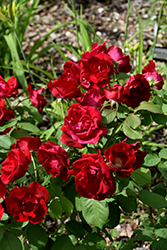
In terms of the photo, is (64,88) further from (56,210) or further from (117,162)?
(56,210)

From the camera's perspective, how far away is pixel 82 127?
640mm

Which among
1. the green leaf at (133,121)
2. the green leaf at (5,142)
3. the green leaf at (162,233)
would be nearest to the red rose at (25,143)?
the green leaf at (5,142)

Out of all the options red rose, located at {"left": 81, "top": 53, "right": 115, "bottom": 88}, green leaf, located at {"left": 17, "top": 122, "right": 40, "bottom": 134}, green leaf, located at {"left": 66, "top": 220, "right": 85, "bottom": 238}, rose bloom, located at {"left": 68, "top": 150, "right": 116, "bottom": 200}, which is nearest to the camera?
rose bloom, located at {"left": 68, "top": 150, "right": 116, "bottom": 200}

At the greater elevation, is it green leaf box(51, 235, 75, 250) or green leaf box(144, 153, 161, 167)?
green leaf box(144, 153, 161, 167)

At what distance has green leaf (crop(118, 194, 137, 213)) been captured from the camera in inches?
31.8

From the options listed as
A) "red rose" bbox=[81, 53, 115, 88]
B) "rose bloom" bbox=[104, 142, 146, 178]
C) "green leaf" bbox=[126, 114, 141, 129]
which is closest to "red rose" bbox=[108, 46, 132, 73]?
"red rose" bbox=[81, 53, 115, 88]

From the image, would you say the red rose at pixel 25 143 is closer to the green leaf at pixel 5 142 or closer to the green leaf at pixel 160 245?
the green leaf at pixel 5 142

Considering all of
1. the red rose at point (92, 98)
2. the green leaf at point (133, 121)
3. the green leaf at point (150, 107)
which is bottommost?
the green leaf at point (133, 121)

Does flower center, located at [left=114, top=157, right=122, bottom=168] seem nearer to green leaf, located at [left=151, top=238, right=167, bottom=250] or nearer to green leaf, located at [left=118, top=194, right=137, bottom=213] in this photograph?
green leaf, located at [left=118, top=194, right=137, bottom=213]

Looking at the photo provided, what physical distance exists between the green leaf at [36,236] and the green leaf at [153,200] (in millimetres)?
315

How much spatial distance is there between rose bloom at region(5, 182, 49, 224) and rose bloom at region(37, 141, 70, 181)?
0.06m

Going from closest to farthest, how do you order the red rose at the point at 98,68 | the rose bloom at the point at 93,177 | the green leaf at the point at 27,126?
the rose bloom at the point at 93,177 < the red rose at the point at 98,68 < the green leaf at the point at 27,126

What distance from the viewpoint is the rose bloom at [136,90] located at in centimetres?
69

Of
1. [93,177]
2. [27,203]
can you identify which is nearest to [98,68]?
[93,177]
